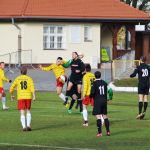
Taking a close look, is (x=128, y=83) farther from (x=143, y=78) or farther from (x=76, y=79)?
(x=143, y=78)

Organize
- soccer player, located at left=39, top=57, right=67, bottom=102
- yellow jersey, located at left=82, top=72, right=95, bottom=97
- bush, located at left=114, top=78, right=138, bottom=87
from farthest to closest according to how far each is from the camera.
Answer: bush, located at left=114, top=78, right=138, bottom=87, soccer player, located at left=39, top=57, right=67, bottom=102, yellow jersey, located at left=82, top=72, right=95, bottom=97

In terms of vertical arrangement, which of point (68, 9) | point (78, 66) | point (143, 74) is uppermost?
point (68, 9)

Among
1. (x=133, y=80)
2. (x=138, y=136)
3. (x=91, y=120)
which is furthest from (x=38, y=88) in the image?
(x=138, y=136)

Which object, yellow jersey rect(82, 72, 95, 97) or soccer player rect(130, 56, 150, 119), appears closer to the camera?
yellow jersey rect(82, 72, 95, 97)

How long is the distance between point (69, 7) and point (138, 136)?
37.3m

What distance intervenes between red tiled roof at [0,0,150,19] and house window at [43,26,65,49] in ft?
4.48

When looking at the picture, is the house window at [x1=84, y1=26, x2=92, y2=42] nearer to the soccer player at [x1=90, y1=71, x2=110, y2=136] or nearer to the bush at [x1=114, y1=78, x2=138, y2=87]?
the bush at [x1=114, y1=78, x2=138, y2=87]

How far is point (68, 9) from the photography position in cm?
5625

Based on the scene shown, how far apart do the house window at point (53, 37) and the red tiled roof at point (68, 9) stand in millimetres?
1366

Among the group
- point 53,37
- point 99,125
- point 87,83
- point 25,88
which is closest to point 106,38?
point 53,37

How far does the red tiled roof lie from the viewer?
5522 centimetres

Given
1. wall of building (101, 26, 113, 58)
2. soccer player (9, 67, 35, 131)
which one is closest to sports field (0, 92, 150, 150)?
soccer player (9, 67, 35, 131)

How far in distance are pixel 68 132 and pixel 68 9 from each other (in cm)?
3594

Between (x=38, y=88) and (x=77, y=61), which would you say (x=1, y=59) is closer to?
(x=38, y=88)
